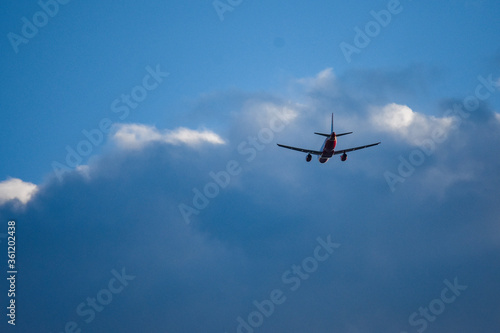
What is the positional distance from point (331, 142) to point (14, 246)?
72076 millimetres

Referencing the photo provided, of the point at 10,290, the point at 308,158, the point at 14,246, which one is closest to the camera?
the point at 10,290

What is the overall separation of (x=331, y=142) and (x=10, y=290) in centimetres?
7303

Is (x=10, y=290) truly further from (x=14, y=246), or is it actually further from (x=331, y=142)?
(x=331, y=142)

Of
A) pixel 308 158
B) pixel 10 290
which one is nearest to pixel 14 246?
pixel 10 290

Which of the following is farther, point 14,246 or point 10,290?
point 14,246

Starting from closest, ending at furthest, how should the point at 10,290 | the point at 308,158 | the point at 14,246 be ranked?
1. the point at 10,290
2. the point at 14,246
3. the point at 308,158

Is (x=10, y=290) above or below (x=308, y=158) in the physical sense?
below

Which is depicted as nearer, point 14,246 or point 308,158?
point 14,246

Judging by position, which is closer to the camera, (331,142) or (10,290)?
(10,290)

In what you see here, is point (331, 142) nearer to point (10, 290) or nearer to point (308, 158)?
point (308, 158)

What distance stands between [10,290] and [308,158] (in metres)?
69.2

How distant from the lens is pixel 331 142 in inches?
3866

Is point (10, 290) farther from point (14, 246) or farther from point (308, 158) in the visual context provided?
point (308, 158)

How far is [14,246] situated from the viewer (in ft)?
322
